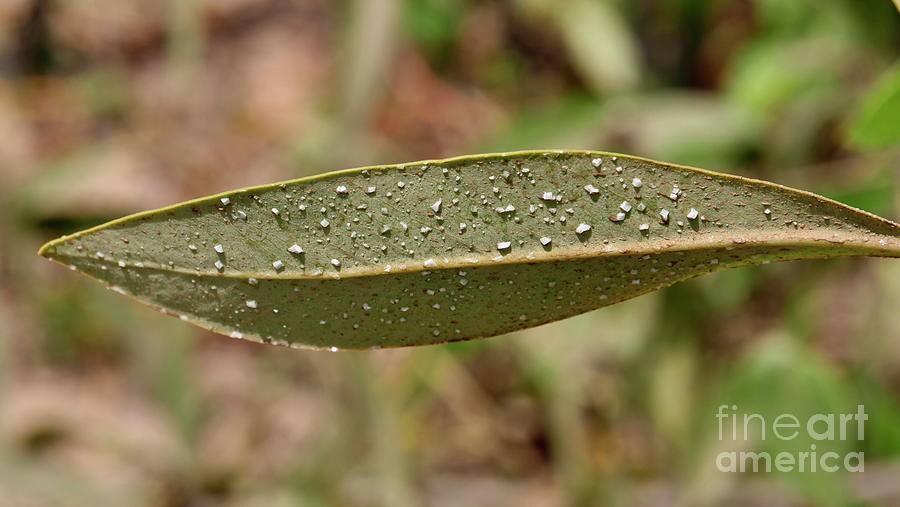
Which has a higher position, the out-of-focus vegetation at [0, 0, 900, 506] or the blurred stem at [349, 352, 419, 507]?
the out-of-focus vegetation at [0, 0, 900, 506]

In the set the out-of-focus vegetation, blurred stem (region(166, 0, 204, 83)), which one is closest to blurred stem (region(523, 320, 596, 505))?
the out-of-focus vegetation

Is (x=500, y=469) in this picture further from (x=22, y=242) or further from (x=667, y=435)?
(x=22, y=242)

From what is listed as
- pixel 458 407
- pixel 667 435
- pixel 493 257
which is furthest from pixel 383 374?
pixel 493 257

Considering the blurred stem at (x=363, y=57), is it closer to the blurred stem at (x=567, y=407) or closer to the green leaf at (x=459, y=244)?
the blurred stem at (x=567, y=407)

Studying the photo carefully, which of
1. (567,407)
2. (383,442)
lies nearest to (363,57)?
(383,442)

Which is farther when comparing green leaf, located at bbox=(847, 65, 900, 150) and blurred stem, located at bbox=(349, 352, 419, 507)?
blurred stem, located at bbox=(349, 352, 419, 507)

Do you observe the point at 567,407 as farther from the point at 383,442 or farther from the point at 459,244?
the point at 459,244

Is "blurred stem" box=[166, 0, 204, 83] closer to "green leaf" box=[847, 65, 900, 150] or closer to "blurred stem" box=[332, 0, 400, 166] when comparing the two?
"blurred stem" box=[332, 0, 400, 166]
